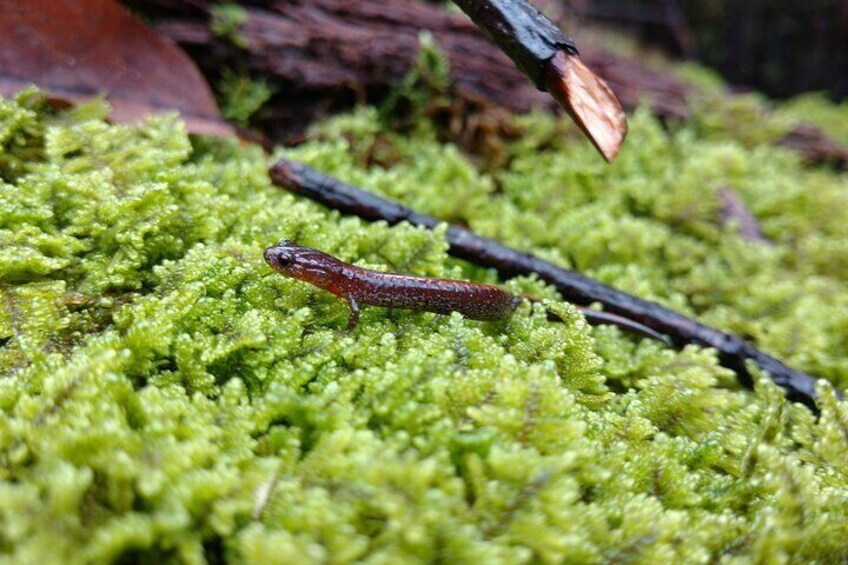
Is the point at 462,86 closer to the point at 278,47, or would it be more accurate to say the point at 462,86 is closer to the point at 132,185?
the point at 278,47

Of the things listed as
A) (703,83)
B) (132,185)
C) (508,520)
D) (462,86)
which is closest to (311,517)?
(508,520)

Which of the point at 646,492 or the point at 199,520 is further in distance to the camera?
the point at 646,492

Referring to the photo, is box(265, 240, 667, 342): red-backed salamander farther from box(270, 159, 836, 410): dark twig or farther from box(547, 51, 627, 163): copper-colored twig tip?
box(547, 51, 627, 163): copper-colored twig tip

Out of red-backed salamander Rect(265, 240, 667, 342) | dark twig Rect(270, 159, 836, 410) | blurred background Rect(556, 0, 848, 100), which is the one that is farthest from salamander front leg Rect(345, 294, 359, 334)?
blurred background Rect(556, 0, 848, 100)

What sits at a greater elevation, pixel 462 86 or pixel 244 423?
pixel 462 86

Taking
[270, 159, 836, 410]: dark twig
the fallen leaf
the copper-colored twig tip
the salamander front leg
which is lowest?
the salamander front leg
